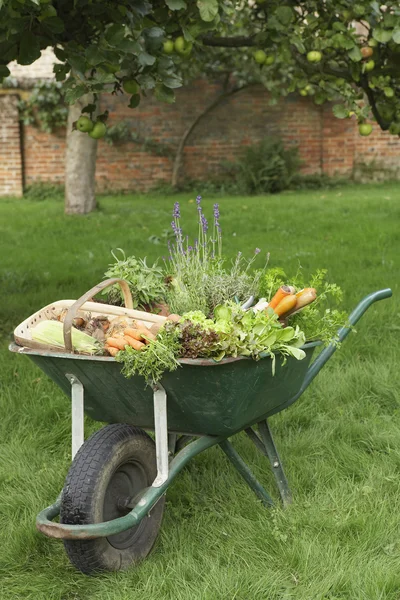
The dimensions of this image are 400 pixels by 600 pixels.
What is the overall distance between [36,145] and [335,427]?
36.1 feet

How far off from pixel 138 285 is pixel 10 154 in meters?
11.1

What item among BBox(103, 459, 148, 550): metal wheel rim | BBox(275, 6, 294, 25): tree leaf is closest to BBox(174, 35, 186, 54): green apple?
BBox(275, 6, 294, 25): tree leaf

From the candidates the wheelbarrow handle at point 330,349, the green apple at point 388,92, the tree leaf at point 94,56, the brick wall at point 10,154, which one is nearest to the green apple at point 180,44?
the tree leaf at point 94,56

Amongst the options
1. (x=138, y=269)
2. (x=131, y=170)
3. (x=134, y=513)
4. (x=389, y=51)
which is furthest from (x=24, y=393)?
(x=131, y=170)

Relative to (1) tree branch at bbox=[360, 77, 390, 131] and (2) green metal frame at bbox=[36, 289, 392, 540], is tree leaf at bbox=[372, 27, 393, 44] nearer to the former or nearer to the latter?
(1) tree branch at bbox=[360, 77, 390, 131]

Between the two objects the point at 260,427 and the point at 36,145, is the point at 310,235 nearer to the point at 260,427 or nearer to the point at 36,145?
the point at 260,427

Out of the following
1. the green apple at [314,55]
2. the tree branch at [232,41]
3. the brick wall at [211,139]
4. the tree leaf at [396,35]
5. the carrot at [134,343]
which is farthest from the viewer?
the brick wall at [211,139]

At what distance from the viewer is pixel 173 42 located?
11.9 feet

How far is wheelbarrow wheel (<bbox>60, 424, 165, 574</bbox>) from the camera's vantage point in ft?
7.00

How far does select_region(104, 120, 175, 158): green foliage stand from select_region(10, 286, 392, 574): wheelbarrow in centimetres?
1113

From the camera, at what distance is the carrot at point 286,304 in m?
2.55

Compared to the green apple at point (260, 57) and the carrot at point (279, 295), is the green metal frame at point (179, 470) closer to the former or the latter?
the carrot at point (279, 295)

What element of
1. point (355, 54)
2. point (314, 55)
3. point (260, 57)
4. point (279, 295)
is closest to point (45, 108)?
point (260, 57)

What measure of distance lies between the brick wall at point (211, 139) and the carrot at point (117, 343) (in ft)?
37.6
